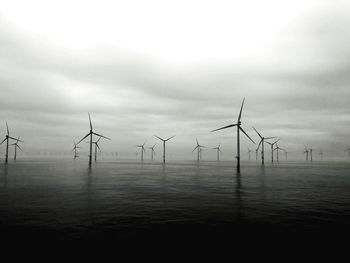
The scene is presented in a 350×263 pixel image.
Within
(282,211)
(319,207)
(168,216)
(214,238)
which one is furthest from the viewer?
(319,207)

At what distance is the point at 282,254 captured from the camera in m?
16.4

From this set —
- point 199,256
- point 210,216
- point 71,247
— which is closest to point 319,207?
point 210,216

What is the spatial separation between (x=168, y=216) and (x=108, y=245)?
33.9ft

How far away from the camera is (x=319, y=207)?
33188 mm

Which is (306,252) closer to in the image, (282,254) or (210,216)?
(282,254)

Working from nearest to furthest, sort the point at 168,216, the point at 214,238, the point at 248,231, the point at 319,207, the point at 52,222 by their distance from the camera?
the point at 214,238, the point at 248,231, the point at 52,222, the point at 168,216, the point at 319,207

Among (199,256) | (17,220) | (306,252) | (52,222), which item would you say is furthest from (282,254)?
(17,220)

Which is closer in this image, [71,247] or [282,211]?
[71,247]

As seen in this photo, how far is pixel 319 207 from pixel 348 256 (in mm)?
19053

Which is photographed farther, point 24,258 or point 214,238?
point 214,238

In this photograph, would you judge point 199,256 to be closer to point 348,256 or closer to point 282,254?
point 282,254

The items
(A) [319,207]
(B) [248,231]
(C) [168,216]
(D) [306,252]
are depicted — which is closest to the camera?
(D) [306,252]

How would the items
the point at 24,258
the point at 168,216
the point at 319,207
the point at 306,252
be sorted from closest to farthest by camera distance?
the point at 24,258 → the point at 306,252 → the point at 168,216 → the point at 319,207

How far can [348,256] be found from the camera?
16094mm
